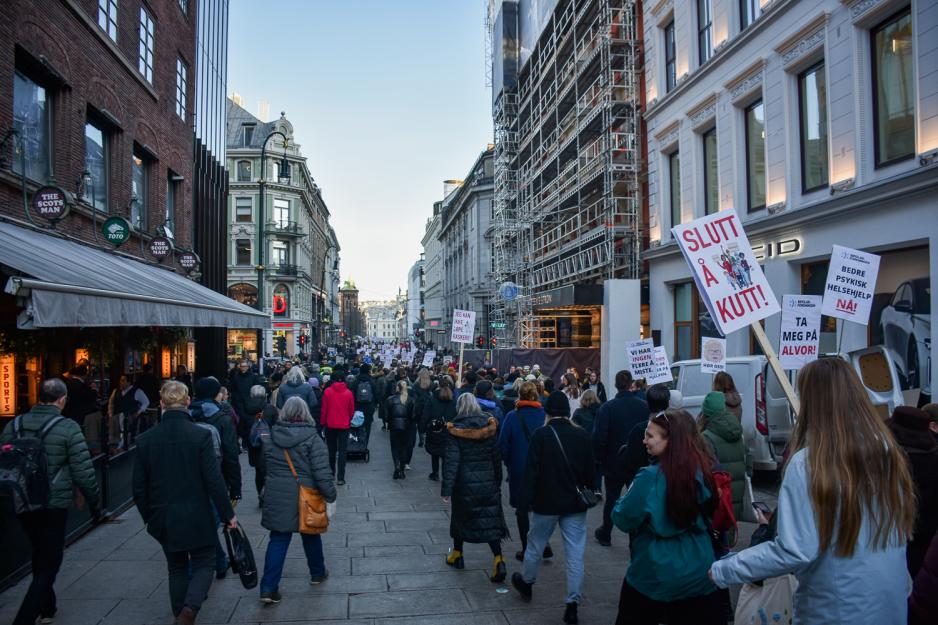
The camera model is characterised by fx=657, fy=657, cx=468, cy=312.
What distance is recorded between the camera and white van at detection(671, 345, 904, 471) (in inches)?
374

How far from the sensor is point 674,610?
375 cm

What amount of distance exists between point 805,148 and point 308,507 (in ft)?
43.5

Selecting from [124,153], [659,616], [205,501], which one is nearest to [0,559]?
[205,501]

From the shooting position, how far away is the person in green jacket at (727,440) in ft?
19.3

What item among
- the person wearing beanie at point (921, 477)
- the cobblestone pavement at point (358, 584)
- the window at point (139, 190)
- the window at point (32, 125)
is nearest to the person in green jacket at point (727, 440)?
A: the cobblestone pavement at point (358, 584)

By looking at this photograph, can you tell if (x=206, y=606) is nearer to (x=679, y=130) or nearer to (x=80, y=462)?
(x=80, y=462)

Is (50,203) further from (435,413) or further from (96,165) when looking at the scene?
(435,413)

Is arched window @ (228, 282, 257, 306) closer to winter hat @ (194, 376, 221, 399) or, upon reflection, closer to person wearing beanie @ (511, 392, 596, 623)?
winter hat @ (194, 376, 221, 399)

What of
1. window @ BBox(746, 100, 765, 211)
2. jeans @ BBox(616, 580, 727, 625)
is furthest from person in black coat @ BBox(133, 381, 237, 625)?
window @ BBox(746, 100, 765, 211)

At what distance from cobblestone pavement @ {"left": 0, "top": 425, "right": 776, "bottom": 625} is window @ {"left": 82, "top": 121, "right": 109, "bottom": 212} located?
836 cm

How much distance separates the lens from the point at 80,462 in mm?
5258

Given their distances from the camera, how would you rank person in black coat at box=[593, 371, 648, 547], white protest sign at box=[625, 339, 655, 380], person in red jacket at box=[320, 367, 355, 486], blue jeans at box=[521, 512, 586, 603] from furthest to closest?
white protest sign at box=[625, 339, 655, 380] → person in red jacket at box=[320, 367, 355, 486] → person in black coat at box=[593, 371, 648, 547] → blue jeans at box=[521, 512, 586, 603]

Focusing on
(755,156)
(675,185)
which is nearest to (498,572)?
(755,156)

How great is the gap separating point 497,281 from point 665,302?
62.1 feet
